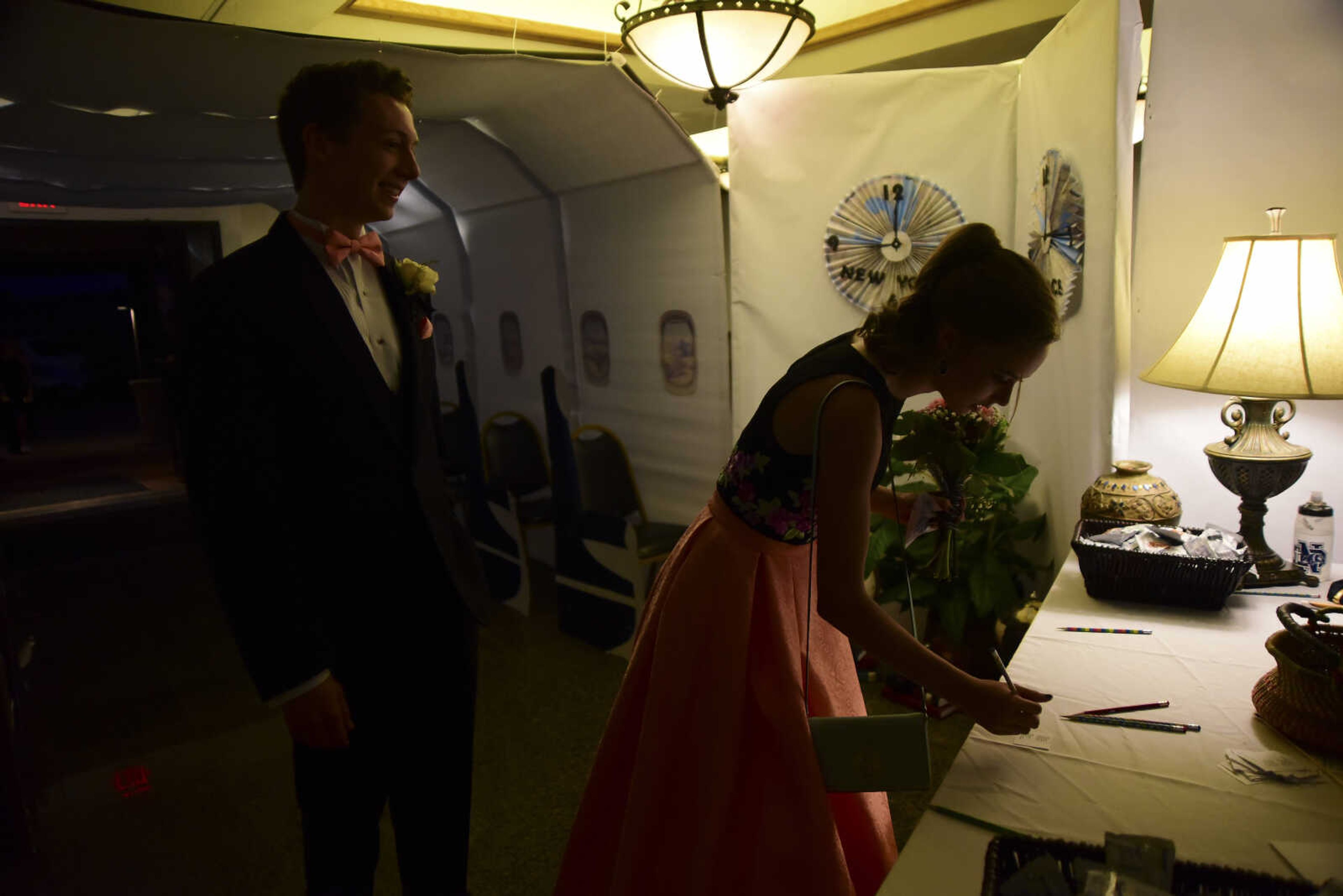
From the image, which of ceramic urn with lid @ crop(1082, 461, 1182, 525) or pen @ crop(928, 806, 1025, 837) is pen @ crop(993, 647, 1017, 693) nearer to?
pen @ crop(928, 806, 1025, 837)

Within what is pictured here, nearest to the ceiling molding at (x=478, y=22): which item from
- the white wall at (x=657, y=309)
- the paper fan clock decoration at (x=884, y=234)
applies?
the white wall at (x=657, y=309)

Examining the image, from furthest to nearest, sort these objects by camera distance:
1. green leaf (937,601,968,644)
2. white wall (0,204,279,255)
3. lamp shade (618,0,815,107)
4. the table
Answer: white wall (0,204,279,255)
green leaf (937,601,968,644)
lamp shade (618,0,815,107)
the table

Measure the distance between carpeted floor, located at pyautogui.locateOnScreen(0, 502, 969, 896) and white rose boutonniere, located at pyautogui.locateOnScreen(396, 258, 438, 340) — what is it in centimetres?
147

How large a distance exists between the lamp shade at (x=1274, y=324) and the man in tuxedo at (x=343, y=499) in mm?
1586

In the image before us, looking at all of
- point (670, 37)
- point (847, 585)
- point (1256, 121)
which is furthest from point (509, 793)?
point (1256, 121)

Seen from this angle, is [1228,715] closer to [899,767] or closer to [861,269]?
[899,767]

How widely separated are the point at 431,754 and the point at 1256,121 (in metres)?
2.42

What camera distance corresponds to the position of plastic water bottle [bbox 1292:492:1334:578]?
188cm

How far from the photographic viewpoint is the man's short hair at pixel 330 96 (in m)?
1.34

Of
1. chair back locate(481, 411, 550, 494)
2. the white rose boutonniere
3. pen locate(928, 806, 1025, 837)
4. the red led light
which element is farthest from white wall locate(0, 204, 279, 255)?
pen locate(928, 806, 1025, 837)

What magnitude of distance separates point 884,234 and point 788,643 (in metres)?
2.05

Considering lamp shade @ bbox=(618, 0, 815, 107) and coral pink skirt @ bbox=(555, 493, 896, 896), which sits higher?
lamp shade @ bbox=(618, 0, 815, 107)

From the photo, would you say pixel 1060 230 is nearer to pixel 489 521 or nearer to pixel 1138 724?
pixel 1138 724

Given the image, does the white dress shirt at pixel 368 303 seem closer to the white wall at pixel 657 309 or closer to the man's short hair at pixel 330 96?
the man's short hair at pixel 330 96
